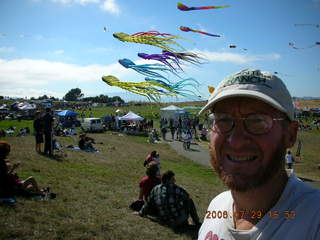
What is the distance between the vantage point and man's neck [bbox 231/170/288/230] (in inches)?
54.0

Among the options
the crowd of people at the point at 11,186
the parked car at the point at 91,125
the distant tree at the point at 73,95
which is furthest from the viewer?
the distant tree at the point at 73,95

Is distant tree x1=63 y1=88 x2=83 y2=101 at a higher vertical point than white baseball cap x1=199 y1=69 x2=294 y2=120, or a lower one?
higher

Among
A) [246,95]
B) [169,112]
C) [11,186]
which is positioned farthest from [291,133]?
[169,112]

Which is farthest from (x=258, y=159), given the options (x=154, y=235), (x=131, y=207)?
(x=131, y=207)

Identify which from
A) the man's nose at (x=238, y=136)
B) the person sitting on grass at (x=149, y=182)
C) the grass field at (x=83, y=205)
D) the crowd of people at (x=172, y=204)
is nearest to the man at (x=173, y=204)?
the crowd of people at (x=172, y=204)

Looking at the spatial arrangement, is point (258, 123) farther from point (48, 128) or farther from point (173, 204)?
point (48, 128)

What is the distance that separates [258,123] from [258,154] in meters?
0.16

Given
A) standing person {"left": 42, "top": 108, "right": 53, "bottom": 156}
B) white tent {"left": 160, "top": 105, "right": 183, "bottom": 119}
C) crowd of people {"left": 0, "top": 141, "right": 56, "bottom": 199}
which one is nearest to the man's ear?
crowd of people {"left": 0, "top": 141, "right": 56, "bottom": 199}

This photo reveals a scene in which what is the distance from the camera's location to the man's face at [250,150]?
4.42 feet

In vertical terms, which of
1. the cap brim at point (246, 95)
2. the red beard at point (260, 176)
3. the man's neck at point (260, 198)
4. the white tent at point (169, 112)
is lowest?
the man's neck at point (260, 198)

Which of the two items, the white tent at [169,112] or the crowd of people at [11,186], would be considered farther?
the white tent at [169,112]

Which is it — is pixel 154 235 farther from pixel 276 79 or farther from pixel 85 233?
pixel 276 79

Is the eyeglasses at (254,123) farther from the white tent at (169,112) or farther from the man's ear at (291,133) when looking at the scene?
the white tent at (169,112)

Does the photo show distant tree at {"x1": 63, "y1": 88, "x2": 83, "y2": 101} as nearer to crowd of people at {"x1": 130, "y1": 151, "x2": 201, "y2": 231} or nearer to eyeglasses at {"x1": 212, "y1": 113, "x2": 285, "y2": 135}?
crowd of people at {"x1": 130, "y1": 151, "x2": 201, "y2": 231}
